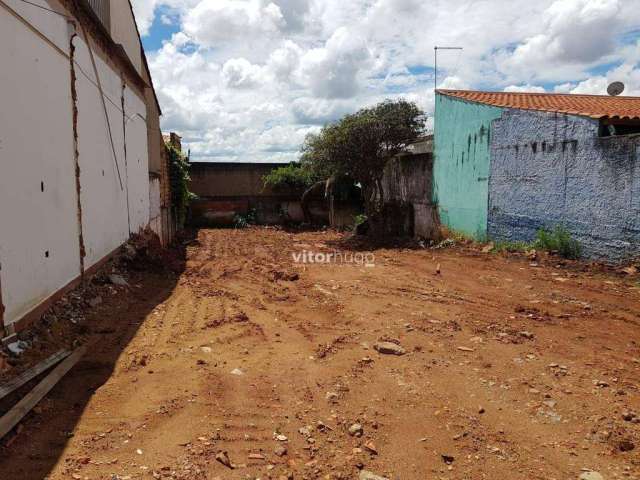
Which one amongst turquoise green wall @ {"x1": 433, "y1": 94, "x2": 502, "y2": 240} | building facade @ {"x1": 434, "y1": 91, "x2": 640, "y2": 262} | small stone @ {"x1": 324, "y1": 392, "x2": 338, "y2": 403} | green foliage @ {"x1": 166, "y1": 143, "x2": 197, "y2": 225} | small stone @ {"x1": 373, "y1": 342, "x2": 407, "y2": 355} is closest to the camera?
small stone @ {"x1": 324, "y1": 392, "x2": 338, "y2": 403}

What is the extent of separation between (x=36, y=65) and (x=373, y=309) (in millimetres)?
4597

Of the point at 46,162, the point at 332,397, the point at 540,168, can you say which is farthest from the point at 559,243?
the point at 46,162

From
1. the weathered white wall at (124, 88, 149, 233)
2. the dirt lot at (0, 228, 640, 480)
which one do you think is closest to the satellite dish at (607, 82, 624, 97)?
the dirt lot at (0, 228, 640, 480)

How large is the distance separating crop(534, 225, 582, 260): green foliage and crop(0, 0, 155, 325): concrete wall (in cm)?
769

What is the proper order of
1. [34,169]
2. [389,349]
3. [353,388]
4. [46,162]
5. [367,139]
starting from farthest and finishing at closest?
[367,139]
[46,162]
[34,169]
[389,349]
[353,388]

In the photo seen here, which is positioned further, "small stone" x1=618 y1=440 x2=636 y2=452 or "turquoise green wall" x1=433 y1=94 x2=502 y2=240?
"turquoise green wall" x1=433 y1=94 x2=502 y2=240

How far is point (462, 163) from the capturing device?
37.0 feet

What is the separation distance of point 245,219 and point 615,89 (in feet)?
45.8

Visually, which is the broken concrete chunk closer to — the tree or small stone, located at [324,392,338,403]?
small stone, located at [324,392,338,403]

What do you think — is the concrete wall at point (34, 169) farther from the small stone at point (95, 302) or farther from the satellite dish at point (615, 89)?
the satellite dish at point (615, 89)

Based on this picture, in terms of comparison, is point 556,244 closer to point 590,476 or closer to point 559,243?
point 559,243

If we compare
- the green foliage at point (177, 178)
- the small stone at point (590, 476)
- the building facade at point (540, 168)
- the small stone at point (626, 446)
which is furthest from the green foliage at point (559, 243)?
the green foliage at point (177, 178)

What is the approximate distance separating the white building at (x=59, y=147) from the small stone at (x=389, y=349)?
3263 millimetres

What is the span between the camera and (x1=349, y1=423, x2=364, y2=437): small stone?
9.85 feet
